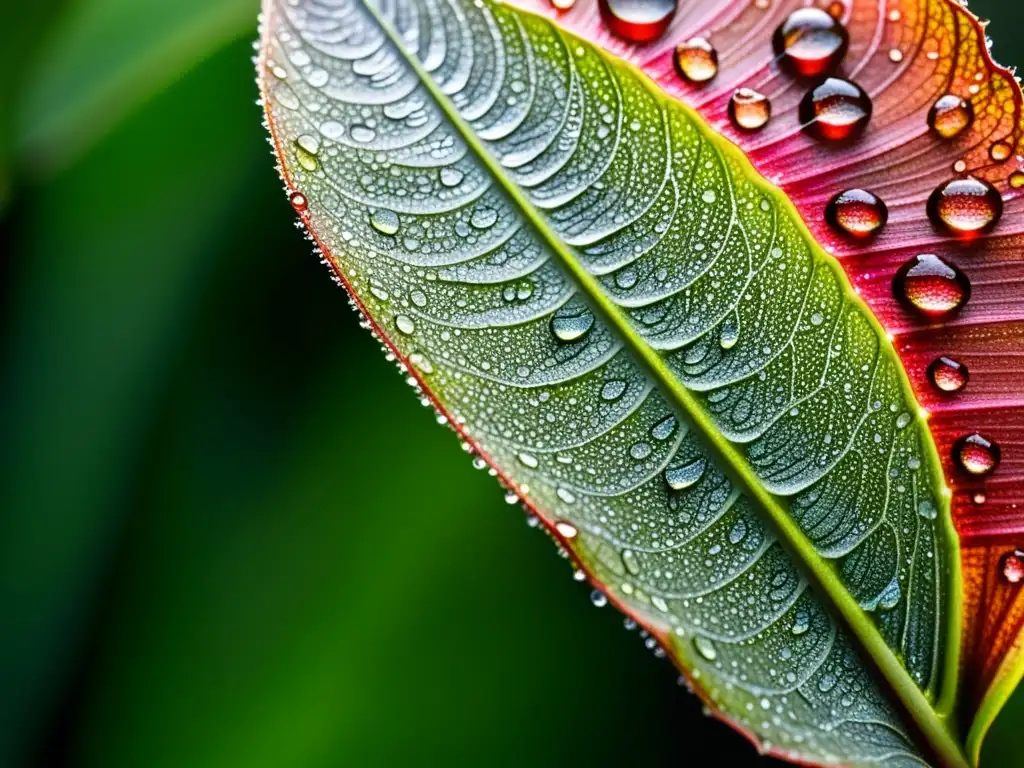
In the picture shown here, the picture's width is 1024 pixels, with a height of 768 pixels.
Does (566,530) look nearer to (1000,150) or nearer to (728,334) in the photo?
(728,334)

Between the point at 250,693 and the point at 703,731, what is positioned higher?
the point at 250,693

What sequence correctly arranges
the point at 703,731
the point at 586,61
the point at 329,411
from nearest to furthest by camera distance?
the point at 586,61 < the point at 703,731 < the point at 329,411

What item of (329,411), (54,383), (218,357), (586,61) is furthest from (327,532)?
(586,61)

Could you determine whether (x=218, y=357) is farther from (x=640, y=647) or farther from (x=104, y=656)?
(x=640, y=647)

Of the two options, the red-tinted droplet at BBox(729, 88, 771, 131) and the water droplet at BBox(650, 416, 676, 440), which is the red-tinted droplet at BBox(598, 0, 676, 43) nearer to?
the red-tinted droplet at BBox(729, 88, 771, 131)

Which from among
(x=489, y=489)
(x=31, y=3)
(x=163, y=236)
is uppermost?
(x=31, y=3)

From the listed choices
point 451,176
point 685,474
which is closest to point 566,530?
point 685,474

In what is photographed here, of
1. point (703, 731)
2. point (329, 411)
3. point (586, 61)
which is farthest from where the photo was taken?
point (329, 411)
